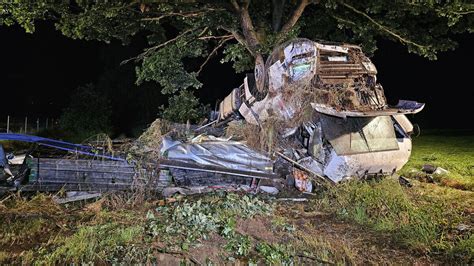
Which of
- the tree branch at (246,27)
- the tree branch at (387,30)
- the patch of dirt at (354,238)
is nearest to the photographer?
the patch of dirt at (354,238)

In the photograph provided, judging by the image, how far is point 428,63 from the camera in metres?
35.4

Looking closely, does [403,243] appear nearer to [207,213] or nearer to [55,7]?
[207,213]

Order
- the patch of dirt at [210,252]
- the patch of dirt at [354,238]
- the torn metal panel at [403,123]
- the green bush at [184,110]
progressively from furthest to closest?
the green bush at [184,110] < the torn metal panel at [403,123] < the patch of dirt at [354,238] < the patch of dirt at [210,252]

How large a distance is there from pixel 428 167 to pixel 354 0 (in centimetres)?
602

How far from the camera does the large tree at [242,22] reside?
1152 centimetres

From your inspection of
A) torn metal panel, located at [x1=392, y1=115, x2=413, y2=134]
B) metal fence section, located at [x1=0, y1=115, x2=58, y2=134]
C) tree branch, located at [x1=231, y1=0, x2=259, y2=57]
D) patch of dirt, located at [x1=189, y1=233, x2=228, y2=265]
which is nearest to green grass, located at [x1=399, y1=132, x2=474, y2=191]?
torn metal panel, located at [x1=392, y1=115, x2=413, y2=134]

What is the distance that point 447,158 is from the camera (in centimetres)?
1303

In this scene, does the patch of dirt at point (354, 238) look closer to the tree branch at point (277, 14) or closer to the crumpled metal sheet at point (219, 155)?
the crumpled metal sheet at point (219, 155)

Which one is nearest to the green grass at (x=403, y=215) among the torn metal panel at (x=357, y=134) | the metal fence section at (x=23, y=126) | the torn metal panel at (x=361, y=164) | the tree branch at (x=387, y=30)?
the torn metal panel at (x=361, y=164)

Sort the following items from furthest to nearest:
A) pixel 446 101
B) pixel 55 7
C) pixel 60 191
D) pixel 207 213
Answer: pixel 446 101
pixel 55 7
pixel 60 191
pixel 207 213

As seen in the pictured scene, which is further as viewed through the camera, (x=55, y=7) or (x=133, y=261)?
(x=55, y=7)

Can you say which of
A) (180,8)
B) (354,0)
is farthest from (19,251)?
(354,0)

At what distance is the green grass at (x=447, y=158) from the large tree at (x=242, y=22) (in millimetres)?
3134

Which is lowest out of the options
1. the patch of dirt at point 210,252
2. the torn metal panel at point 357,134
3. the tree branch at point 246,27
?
the patch of dirt at point 210,252
